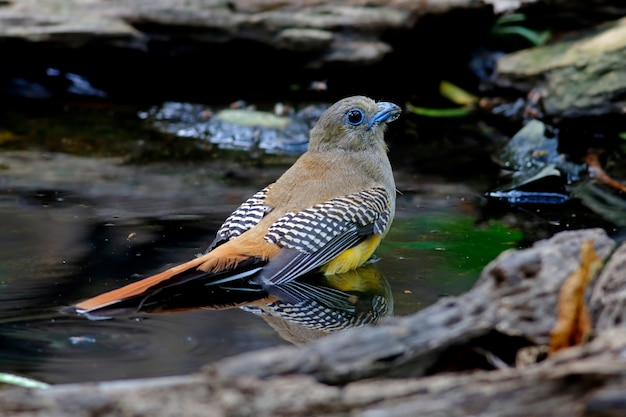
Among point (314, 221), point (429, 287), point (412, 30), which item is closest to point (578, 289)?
point (429, 287)

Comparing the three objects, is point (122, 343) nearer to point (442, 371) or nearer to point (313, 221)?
point (313, 221)

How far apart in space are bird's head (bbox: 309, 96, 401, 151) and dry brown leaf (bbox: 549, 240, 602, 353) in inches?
120

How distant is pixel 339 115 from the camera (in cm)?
592

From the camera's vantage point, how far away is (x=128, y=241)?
18.6 feet

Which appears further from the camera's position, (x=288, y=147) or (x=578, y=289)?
(x=288, y=147)

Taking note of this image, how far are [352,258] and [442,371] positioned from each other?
2480 millimetres

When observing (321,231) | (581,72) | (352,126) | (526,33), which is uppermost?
(526,33)

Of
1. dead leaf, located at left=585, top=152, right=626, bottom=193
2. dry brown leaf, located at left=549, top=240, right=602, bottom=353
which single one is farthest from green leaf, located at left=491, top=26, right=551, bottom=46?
dry brown leaf, located at left=549, top=240, right=602, bottom=353

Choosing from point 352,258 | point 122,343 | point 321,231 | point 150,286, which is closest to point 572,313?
point 122,343

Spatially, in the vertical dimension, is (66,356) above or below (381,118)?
below

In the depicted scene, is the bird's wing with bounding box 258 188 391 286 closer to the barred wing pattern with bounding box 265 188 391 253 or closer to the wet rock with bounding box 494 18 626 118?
the barred wing pattern with bounding box 265 188 391 253

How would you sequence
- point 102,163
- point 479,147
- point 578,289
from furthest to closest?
point 479,147
point 102,163
point 578,289

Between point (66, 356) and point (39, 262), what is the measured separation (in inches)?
55.2

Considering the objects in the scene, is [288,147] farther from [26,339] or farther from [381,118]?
[26,339]
